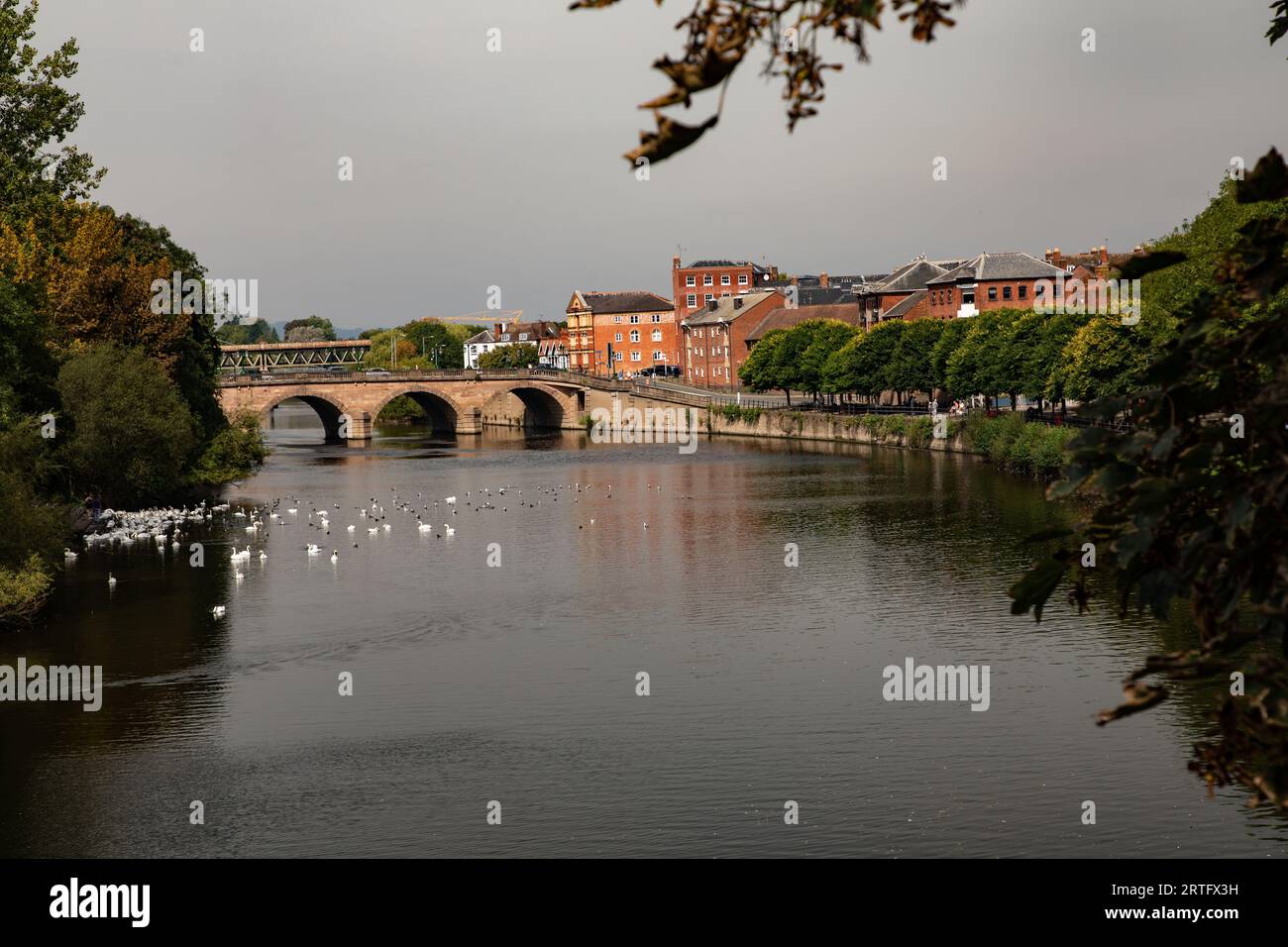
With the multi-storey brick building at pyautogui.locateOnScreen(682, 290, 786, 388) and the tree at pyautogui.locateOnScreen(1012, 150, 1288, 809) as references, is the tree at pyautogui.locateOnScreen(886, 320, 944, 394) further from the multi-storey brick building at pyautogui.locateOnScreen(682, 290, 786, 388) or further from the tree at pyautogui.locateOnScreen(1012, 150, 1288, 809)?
the tree at pyautogui.locateOnScreen(1012, 150, 1288, 809)

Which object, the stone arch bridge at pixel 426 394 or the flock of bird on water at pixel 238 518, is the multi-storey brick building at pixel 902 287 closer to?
the stone arch bridge at pixel 426 394

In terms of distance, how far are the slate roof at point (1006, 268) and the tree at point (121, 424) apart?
89.9 meters

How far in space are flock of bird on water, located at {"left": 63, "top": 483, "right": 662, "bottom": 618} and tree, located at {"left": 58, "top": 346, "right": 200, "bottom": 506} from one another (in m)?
1.90

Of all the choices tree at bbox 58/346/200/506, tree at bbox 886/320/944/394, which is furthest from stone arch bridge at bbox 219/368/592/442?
tree at bbox 58/346/200/506

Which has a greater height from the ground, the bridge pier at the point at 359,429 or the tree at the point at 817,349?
the tree at the point at 817,349

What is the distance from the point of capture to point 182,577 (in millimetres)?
55312

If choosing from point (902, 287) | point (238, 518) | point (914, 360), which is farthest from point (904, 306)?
point (238, 518)

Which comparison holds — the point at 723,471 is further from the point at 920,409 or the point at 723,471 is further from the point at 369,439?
the point at 369,439

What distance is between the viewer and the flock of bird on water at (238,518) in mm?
61969

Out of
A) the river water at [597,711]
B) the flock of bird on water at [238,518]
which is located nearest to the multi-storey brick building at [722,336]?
the flock of bird on water at [238,518]
